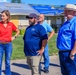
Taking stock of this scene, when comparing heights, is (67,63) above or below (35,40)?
below

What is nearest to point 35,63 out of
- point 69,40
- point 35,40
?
point 35,40

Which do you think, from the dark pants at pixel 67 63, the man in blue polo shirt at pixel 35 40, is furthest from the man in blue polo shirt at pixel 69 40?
the man in blue polo shirt at pixel 35 40

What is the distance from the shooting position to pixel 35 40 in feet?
19.5

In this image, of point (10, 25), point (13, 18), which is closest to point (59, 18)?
point (13, 18)

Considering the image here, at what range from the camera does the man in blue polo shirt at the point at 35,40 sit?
5914mm

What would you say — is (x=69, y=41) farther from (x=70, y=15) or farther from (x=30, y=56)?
(x=30, y=56)

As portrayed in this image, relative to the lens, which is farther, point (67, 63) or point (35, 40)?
point (35, 40)

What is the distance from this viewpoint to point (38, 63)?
6.00 m

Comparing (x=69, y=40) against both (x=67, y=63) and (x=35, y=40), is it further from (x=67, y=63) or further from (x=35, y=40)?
(x=35, y=40)

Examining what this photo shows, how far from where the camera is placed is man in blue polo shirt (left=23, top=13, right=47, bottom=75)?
5.91 metres

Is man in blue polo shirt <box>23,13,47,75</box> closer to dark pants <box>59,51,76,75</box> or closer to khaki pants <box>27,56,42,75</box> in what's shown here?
khaki pants <box>27,56,42,75</box>

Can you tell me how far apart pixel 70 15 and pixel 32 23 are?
114 cm

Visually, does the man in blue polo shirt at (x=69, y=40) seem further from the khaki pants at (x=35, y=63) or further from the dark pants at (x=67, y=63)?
the khaki pants at (x=35, y=63)

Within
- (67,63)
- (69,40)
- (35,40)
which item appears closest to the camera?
(69,40)
